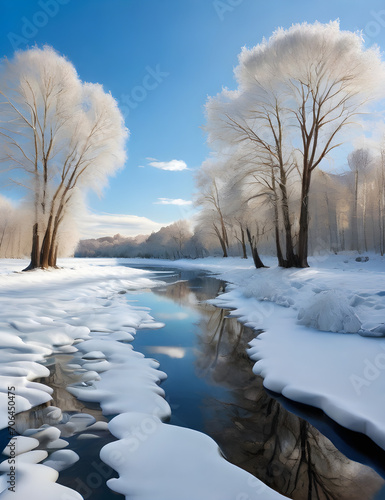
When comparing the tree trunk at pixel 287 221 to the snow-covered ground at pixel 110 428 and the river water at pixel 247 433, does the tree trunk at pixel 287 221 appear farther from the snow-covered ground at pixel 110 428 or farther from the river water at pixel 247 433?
the snow-covered ground at pixel 110 428

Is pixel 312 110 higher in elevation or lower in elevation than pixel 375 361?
higher

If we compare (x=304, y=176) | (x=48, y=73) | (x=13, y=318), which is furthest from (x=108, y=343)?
(x=48, y=73)

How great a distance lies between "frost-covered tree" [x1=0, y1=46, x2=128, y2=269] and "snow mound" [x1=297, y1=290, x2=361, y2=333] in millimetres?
12605

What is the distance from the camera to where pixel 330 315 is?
14.8ft

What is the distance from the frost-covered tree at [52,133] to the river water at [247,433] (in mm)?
11720

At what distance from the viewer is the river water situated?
1.85 metres

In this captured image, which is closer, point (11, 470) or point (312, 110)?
point (11, 470)

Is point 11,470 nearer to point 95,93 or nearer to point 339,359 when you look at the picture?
point 339,359

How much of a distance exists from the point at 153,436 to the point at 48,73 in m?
15.8

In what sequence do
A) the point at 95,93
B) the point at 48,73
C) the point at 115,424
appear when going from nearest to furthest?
the point at 115,424 → the point at 48,73 → the point at 95,93

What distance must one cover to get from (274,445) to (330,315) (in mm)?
2826

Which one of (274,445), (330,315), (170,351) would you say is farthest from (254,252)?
(274,445)

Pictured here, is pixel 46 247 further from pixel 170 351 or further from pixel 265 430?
pixel 265 430

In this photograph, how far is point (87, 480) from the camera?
184 centimetres
